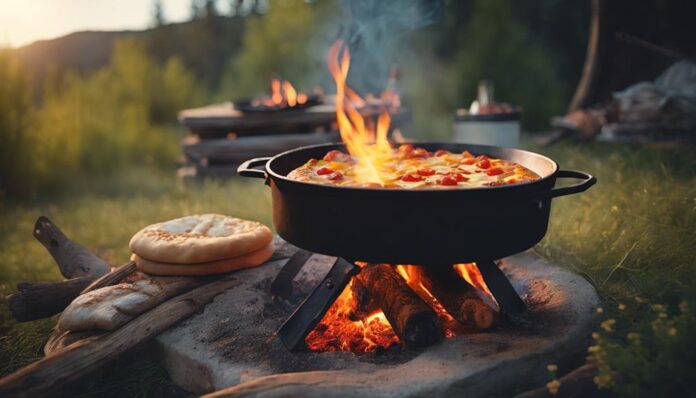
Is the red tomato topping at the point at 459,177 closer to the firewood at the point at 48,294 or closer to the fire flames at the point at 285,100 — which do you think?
the firewood at the point at 48,294

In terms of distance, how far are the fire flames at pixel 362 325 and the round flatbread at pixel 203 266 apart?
2.19 ft

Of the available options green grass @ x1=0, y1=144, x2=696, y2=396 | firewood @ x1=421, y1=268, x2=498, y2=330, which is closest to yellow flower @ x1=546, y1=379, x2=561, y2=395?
firewood @ x1=421, y1=268, x2=498, y2=330

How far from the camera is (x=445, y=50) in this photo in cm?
1234

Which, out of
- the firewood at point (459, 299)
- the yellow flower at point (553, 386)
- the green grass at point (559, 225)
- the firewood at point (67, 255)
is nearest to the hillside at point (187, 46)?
the green grass at point (559, 225)

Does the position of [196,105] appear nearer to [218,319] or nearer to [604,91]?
[604,91]

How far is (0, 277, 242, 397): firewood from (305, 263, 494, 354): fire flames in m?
0.69

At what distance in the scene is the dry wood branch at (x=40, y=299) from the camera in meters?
2.99

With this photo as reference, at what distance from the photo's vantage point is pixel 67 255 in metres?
3.61

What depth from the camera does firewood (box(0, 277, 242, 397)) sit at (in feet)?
7.19

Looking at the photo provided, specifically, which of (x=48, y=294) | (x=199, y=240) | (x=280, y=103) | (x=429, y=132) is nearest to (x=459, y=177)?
(x=199, y=240)

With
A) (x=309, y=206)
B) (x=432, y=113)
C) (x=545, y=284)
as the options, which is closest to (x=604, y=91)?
(x=432, y=113)

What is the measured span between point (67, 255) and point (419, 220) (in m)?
2.61

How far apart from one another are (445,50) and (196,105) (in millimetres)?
5876

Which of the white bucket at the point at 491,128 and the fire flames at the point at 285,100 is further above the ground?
the fire flames at the point at 285,100
